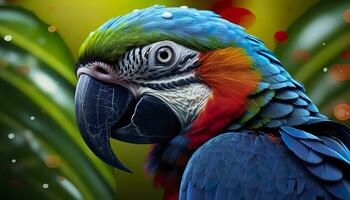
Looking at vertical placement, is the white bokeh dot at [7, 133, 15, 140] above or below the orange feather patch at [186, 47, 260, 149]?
below

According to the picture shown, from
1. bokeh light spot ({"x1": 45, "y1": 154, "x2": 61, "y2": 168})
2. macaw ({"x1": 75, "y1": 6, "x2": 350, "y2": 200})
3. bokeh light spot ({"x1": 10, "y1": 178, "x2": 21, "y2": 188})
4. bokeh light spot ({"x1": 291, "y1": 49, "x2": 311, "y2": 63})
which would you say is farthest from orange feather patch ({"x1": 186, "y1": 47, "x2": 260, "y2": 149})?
bokeh light spot ({"x1": 10, "y1": 178, "x2": 21, "y2": 188})

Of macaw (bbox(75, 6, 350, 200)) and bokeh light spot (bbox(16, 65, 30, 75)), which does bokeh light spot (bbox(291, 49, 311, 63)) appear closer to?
macaw (bbox(75, 6, 350, 200))

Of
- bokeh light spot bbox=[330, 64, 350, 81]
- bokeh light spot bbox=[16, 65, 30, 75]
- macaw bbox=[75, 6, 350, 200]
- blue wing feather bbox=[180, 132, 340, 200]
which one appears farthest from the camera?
bokeh light spot bbox=[16, 65, 30, 75]

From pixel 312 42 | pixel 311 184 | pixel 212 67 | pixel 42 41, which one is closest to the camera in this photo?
pixel 311 184

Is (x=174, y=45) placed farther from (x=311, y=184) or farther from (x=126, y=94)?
(x=311, y=184)

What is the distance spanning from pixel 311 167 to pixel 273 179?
0.20 ft

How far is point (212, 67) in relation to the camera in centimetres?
103

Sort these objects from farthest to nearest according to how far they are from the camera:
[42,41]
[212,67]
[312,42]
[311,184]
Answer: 1. [42,41]
2. [312,42]
3. [212,67]
4. [311,184]

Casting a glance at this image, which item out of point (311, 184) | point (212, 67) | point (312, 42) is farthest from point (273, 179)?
point (312, 42)

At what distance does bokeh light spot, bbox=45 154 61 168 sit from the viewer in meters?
1.76

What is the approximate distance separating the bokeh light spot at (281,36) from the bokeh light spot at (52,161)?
29.7 inches

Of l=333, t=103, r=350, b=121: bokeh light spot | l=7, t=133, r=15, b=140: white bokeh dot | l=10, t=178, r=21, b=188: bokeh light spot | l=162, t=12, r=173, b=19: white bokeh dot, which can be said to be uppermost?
l=162, t=12, r=173, b=19: white bokeh dot

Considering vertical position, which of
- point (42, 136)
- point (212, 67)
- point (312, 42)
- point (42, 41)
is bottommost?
point (42, 136)

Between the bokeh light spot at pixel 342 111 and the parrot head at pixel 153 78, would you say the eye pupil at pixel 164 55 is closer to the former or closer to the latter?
the parrot head at pixel 153 78
